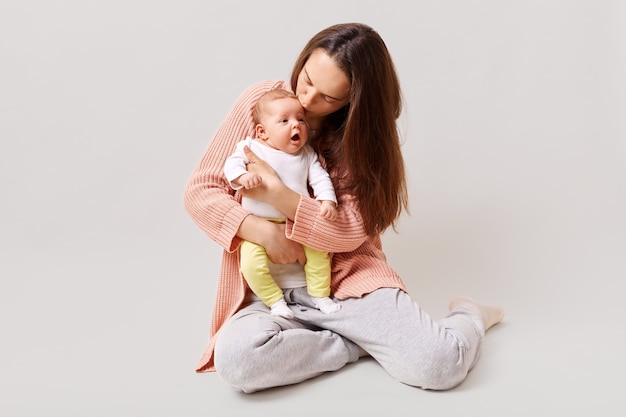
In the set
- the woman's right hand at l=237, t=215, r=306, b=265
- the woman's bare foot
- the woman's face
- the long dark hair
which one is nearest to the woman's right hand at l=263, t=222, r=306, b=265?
the woman's right hand at l=237, t=215, r=306, b=265

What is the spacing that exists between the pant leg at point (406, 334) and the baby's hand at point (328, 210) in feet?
0.85

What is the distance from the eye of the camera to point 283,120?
229 cm

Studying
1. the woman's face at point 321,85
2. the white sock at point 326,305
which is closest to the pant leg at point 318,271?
the white sock at point 326,305

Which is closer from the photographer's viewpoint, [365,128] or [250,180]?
[250,180]

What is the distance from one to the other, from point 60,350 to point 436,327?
1.16m

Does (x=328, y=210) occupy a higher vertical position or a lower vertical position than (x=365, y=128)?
lower

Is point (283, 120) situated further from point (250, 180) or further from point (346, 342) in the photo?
point (346, 342)

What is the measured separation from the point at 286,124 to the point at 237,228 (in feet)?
1.08

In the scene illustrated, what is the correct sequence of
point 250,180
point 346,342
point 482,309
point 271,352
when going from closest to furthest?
point 271,352 < point 250,180 < point 346,342 < point 482,309

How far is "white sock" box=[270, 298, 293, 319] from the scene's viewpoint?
2.33 meters

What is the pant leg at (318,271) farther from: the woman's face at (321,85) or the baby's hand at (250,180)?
the woman's face at (321,85)

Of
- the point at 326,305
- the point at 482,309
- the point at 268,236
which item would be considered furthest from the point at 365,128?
the point at 482,309

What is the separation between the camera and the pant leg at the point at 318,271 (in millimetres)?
2395

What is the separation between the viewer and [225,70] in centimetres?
335
